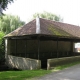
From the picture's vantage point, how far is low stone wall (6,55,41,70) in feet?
51.2

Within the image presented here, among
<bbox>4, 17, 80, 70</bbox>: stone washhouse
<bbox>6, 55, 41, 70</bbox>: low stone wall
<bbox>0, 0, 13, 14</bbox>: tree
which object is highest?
<bbox>0, 0, 13, 14</bbox>: tree

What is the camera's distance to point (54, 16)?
45.2 metres

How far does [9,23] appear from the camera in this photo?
34.7 metres

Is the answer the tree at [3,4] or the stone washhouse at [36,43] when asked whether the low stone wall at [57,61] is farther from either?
the tree at [3,4]

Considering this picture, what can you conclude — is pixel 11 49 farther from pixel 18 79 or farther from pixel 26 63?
pixel 18 79

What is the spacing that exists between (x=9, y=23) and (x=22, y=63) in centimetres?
1834

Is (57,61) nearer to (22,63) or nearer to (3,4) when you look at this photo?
(22,63)

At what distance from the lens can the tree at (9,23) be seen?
110 ft

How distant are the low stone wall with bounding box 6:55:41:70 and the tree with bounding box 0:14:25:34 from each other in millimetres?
13112

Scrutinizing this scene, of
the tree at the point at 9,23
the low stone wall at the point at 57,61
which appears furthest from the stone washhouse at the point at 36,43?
the tree at the point at 9,23

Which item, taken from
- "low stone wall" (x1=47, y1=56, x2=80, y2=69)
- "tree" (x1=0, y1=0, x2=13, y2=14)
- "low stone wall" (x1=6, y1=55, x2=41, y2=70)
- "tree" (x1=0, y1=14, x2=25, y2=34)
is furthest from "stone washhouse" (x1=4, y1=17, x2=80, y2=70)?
"tree" (x1=0, y1=14, x2=25, y2=34)

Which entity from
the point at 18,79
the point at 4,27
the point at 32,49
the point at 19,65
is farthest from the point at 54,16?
the point at 18,79

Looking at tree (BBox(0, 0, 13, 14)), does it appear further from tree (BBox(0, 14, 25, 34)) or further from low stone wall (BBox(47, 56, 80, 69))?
tree (BBox(0, 14, 25, 34))

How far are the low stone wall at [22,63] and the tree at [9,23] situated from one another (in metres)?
13.1
